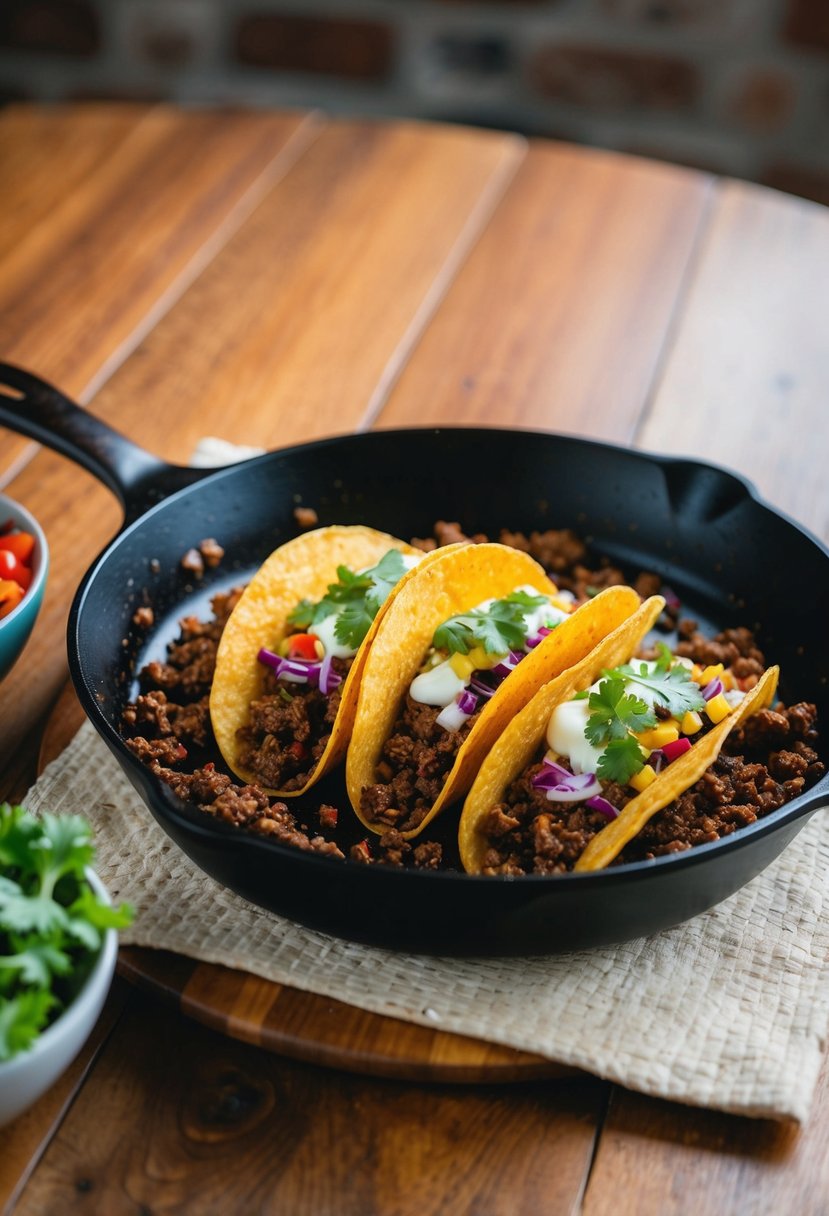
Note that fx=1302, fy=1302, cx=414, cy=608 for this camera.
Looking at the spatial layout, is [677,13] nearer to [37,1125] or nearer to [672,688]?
[672,688]

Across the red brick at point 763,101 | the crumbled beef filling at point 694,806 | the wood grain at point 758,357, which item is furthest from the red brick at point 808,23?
the crumbled beef filling at point 694,806

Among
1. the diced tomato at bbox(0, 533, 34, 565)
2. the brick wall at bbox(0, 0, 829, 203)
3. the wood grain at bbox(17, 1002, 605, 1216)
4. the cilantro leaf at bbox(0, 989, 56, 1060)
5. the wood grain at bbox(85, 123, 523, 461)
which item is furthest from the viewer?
the brick wall at bbox(0, 0, 829, 203)

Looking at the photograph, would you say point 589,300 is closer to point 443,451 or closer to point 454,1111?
point 443,451

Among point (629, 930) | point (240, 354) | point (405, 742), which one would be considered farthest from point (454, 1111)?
point (240, 354)

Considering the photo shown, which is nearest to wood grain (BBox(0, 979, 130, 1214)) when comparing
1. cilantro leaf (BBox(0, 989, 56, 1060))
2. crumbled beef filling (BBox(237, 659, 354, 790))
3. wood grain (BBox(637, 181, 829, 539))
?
cilantro leaf (BBox(0, 989, 56, 1060))

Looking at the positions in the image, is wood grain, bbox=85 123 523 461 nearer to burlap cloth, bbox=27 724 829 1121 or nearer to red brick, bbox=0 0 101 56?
burlap cloth, bbox=27 724 829 1121
